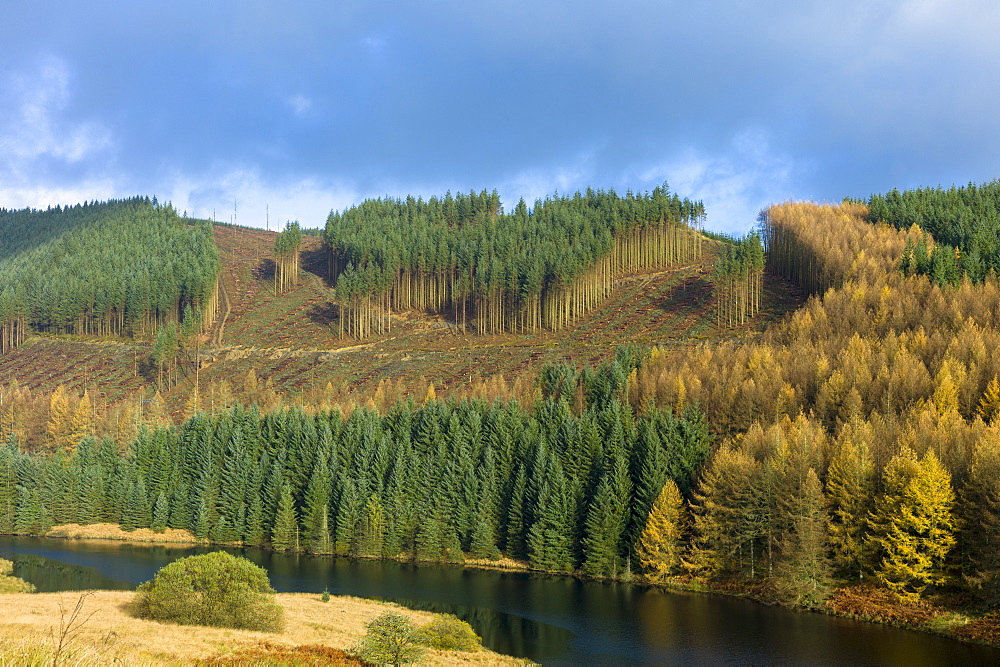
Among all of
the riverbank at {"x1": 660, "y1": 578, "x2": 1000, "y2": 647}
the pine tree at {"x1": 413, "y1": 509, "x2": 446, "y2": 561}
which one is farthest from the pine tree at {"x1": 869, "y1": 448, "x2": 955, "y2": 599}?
the pine tree at {"x1": 413, "y1": 509, "x2": 446, "y2": 561}

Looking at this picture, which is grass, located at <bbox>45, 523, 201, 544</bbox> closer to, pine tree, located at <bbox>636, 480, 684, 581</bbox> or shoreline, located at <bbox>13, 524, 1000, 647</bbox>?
shoreline, located at <bbox>13, 524, 1000, 647</bbox>

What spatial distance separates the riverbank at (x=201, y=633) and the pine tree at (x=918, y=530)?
40.5m

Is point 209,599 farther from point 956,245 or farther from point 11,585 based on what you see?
point 956,245

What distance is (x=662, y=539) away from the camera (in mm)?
89312

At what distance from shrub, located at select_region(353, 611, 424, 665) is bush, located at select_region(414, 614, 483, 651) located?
7.38 meters

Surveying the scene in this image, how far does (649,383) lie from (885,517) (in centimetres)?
4617

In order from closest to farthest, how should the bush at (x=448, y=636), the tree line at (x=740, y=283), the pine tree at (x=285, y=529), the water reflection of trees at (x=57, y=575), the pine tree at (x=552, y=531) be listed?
the bush at (x=448, y=636), the water reflection of trees at (x=57, y=575), the pine tree at (x=552, y=531), the pine tree at (x=285, y=529), the tree line at (x=740, y=283)

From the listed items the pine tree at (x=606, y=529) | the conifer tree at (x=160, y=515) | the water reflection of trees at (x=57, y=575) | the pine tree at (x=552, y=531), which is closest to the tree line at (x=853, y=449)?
the pine tree at (x=606, y=529)

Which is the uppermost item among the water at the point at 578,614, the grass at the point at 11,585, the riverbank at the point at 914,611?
the grass at the point at 11,585

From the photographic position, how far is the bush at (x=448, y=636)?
58469 millimetres

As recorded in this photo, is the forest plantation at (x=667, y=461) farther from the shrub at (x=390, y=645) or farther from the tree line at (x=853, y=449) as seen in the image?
the shrub at (x=390, y=645)

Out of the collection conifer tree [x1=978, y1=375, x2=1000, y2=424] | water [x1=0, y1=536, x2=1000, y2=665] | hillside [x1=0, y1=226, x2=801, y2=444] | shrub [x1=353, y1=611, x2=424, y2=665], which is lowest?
water [x1=0, y1=536, x2=1000, y2=665]

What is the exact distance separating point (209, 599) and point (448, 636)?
61.2 feet

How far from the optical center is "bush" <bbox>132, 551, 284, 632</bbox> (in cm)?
5931
